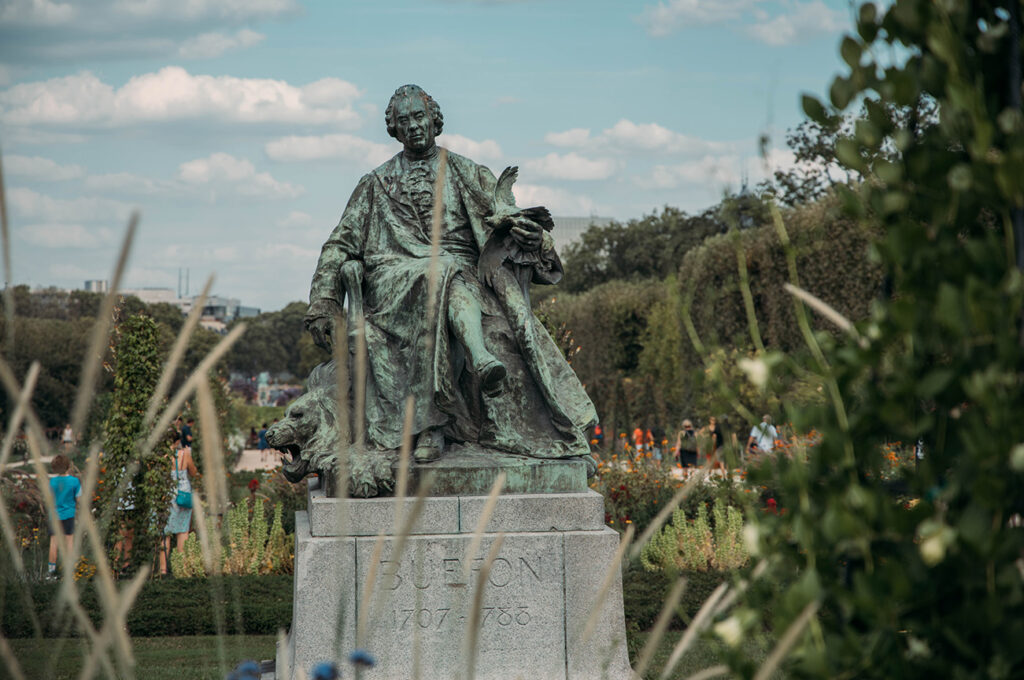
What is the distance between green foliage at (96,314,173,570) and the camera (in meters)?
10.4

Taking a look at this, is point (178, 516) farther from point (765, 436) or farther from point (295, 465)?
point (765, 436)

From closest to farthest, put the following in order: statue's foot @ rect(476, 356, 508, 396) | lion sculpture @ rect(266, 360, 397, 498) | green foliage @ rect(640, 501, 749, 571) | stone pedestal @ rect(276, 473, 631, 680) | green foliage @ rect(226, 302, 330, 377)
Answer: stone pedestal @ rect(276, 473, 631, 680), lion sculpture @ rect(266, 360, 397, 498), statue's foot @ rect(476, 356, 508, 396), green foliage @ rect(640, 501, 749, 571), green foliage @ rect(226, 302, 330, 377)

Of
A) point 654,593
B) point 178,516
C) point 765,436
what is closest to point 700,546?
point 654,593

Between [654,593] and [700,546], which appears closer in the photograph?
[654,593]

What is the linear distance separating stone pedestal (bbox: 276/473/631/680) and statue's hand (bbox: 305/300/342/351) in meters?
1.13

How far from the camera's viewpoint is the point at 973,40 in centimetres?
175

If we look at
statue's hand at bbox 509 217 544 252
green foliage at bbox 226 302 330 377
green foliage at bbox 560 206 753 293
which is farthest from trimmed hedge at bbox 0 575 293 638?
green foliage at bbox 226 302 330 377

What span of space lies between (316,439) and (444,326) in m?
0.99

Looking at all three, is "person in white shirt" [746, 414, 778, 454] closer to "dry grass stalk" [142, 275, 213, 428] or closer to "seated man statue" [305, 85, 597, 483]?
"dry grass stalk" [142, 275, 213, 428]

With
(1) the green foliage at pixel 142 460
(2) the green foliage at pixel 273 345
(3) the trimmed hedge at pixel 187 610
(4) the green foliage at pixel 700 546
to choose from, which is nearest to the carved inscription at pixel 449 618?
(3) the trimmed hedge at pixel 187 610

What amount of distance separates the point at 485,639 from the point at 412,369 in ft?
5.29

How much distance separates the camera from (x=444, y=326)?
616 centimetres

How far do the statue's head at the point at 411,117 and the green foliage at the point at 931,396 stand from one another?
499 centimetres

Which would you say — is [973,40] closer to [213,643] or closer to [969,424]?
[969,424]
